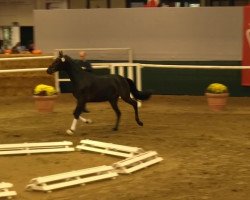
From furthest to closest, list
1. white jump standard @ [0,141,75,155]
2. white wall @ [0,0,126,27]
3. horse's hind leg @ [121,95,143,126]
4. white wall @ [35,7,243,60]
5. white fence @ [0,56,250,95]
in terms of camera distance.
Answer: white wall @ [0,0,126,27]
white wall @ [35,7,243,60]
white fence @ [0,56,250,95]
horse's hind leg @ [121,95,143,126]
white jump standard @ [0,141,75,155]

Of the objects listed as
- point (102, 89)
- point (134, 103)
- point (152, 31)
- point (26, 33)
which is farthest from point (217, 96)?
point (26, 33)

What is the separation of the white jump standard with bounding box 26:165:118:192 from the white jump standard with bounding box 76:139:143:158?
2.73 ft

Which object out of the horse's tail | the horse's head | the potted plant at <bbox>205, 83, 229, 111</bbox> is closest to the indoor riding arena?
the potted plant at <bbox>205, 83, 229, 111</bbox>

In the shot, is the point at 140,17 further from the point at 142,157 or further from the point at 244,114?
the point at 142,157

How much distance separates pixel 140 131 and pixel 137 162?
251 centimetres

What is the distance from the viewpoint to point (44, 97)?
1162cm

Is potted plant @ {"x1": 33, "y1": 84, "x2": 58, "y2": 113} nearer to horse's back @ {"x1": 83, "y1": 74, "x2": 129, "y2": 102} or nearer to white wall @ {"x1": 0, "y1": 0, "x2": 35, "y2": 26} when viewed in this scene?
horse's back @ {"x1": 83, "y1": 74, "x2": 129, "y2": 102}

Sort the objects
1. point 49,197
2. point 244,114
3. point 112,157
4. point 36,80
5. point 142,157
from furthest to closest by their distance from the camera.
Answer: point 36,80
point 244,114
point 112,157
point 142,157
point 49,197

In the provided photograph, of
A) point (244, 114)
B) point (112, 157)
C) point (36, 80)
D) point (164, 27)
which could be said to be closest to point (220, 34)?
point (164, 27)

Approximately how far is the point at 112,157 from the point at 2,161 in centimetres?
145

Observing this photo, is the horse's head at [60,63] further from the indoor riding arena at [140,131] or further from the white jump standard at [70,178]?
the white jump standard at [70,178]

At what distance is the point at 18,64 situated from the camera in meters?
14.7

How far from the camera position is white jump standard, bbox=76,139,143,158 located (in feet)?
24.7

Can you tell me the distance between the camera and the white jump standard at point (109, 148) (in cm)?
752
